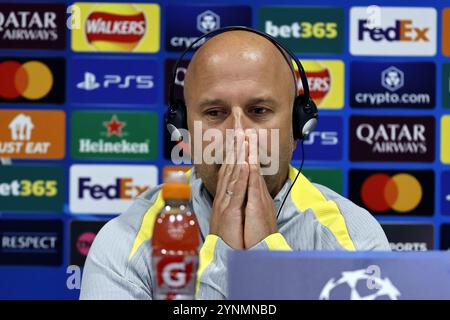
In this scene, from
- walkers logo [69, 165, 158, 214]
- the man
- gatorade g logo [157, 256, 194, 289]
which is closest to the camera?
gatorade g logo [157, 256, 194, 289]

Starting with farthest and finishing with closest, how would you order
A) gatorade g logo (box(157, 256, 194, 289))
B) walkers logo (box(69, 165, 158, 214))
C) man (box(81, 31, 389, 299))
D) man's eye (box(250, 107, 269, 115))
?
walkers logo (box(69, 165, 158, 214)) < man's eye (box(250, 107, 269, 115)) < man (box(81, 31, 389, 299)) < gatorade g logo (box(157, 256, 194, 289))

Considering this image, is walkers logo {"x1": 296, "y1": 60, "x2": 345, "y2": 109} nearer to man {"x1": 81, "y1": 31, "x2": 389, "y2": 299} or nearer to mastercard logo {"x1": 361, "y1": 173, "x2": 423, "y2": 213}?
mastercard logo {"x1": 361, "y1": 173, "x2": 423, "y2": 213}

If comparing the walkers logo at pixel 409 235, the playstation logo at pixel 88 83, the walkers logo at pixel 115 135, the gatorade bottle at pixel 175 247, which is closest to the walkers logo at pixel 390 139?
the walkers logo at pixel 409 235

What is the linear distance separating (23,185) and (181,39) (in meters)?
0.65

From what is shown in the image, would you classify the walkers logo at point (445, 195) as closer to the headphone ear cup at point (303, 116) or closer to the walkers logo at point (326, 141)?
the walkers logo at point (326, 141)

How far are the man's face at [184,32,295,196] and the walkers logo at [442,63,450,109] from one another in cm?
104

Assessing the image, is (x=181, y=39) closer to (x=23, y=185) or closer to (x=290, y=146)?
(x=23, y=185)

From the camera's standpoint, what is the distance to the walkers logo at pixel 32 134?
6.95 feet

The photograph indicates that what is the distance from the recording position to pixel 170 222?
0.79m

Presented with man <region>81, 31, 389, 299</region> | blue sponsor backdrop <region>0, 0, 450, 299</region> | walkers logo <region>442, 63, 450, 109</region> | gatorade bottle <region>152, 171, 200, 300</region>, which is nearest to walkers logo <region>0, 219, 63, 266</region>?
blue sponsor backdrop <region>0, 0, 450, 299</region>

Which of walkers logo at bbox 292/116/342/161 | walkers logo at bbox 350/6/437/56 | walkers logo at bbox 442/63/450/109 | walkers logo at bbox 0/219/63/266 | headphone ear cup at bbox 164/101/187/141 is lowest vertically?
walkers logo at bbox 0/219/63/266

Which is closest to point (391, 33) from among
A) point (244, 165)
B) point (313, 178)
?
point (313, 178)

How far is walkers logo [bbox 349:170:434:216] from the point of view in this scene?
2.13 metres

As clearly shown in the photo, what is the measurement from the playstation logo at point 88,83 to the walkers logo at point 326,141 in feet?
2.17
